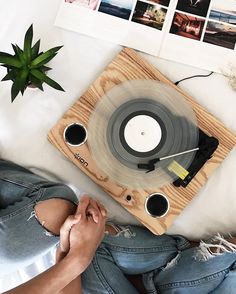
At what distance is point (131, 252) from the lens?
37.7 inches

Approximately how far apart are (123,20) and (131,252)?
511mm

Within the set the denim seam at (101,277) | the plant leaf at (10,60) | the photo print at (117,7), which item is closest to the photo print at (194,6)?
the photo print at (117,7)

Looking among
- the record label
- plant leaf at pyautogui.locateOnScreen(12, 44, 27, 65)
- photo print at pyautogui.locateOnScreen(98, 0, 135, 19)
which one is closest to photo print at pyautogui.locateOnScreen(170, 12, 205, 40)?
photo print at pyautogui.locateOnScreen(98, 0, 135, 19)

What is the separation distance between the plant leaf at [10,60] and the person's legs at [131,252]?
414 millimetres

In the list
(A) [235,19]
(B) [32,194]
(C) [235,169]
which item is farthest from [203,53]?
(B) [32,194]

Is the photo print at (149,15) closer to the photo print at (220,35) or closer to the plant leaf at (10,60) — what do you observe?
the photo print at (220,35)

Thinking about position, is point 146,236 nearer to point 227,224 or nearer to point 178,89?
point 227,224

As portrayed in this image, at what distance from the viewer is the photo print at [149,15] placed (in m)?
0.96

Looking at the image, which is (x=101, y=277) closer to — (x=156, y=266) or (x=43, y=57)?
(x=156, y=266)

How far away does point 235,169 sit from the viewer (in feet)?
3.11

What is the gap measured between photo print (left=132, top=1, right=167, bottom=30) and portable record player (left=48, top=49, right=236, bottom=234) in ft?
0.33

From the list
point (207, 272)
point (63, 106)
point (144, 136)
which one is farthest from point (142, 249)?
point (63, 106)

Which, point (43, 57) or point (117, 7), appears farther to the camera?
point (117, 7)

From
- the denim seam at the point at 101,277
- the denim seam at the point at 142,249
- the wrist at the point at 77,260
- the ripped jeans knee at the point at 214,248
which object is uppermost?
the ripped jeans knee at the point at 214,248
